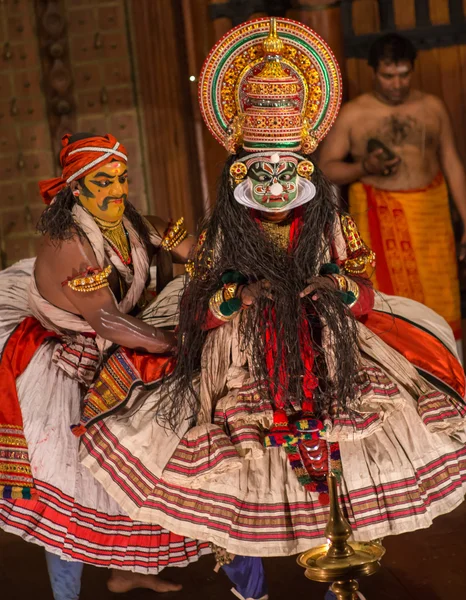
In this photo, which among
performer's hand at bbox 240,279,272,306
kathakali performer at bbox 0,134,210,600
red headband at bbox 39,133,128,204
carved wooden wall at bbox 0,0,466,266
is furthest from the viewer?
carved wooden wall at bbox 0,0,466,266

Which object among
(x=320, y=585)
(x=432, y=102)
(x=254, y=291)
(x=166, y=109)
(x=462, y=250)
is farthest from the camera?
(x=166, y=109)

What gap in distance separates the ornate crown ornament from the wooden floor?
5.55 ft

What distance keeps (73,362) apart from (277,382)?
2.94 ft

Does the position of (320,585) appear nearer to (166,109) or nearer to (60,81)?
(166,109)

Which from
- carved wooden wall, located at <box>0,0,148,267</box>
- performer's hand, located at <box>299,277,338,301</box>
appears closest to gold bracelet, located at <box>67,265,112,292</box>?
performer's hand, located at <box>299,277,338,301</box>

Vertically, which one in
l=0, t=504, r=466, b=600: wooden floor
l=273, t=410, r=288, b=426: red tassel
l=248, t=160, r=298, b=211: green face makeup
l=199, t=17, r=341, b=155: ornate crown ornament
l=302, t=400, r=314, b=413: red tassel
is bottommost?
l=0, t=504, r=466, b=600: wooden floor

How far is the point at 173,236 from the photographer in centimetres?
433

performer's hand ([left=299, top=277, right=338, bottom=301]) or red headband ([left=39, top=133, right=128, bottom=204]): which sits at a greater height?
red headband ([left=39, top=133, right=128, bottom=204])

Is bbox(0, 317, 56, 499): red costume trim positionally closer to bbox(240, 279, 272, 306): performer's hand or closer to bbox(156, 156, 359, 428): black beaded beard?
bbox(156, 156, 359, 428): black beaded beard

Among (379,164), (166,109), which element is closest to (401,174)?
(379,164)

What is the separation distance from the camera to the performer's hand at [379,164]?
612cm

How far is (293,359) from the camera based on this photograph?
3.48 metres

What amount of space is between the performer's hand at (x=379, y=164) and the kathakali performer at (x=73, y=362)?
232 centimetres

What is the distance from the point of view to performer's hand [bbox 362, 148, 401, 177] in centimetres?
612
